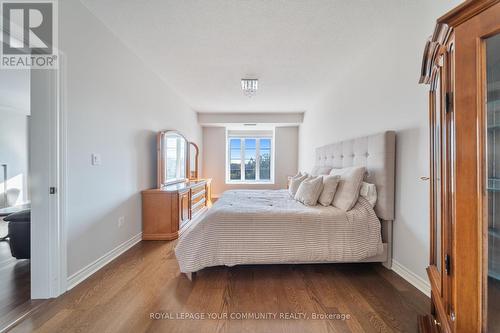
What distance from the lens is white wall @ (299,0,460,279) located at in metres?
1.67

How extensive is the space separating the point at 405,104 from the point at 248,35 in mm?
1647

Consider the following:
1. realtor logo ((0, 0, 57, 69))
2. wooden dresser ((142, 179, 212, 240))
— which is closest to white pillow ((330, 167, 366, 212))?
wooden dresser ((142, 179, 212, 240))

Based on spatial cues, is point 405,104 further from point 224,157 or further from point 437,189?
point 224,157

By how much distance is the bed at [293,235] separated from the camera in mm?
1838

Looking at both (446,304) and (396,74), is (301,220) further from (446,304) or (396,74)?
(396,74)

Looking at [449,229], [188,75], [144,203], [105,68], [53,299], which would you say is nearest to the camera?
[449,229]

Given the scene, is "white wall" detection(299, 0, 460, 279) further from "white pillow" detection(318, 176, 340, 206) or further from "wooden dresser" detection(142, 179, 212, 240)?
"wooden dresser" detection(142, 179, 212, 240)

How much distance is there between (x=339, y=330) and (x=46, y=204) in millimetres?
2266

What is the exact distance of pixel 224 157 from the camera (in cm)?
617

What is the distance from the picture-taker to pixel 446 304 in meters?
0.84

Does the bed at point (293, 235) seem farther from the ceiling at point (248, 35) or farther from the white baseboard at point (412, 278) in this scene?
the ceiling at point (248, 35)

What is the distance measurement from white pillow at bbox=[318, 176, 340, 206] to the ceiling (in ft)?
4.97

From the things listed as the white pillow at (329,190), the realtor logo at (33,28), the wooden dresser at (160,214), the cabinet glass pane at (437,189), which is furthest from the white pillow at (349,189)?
the realtor logo at (33,28)

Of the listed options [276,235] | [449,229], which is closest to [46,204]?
[276,235]
